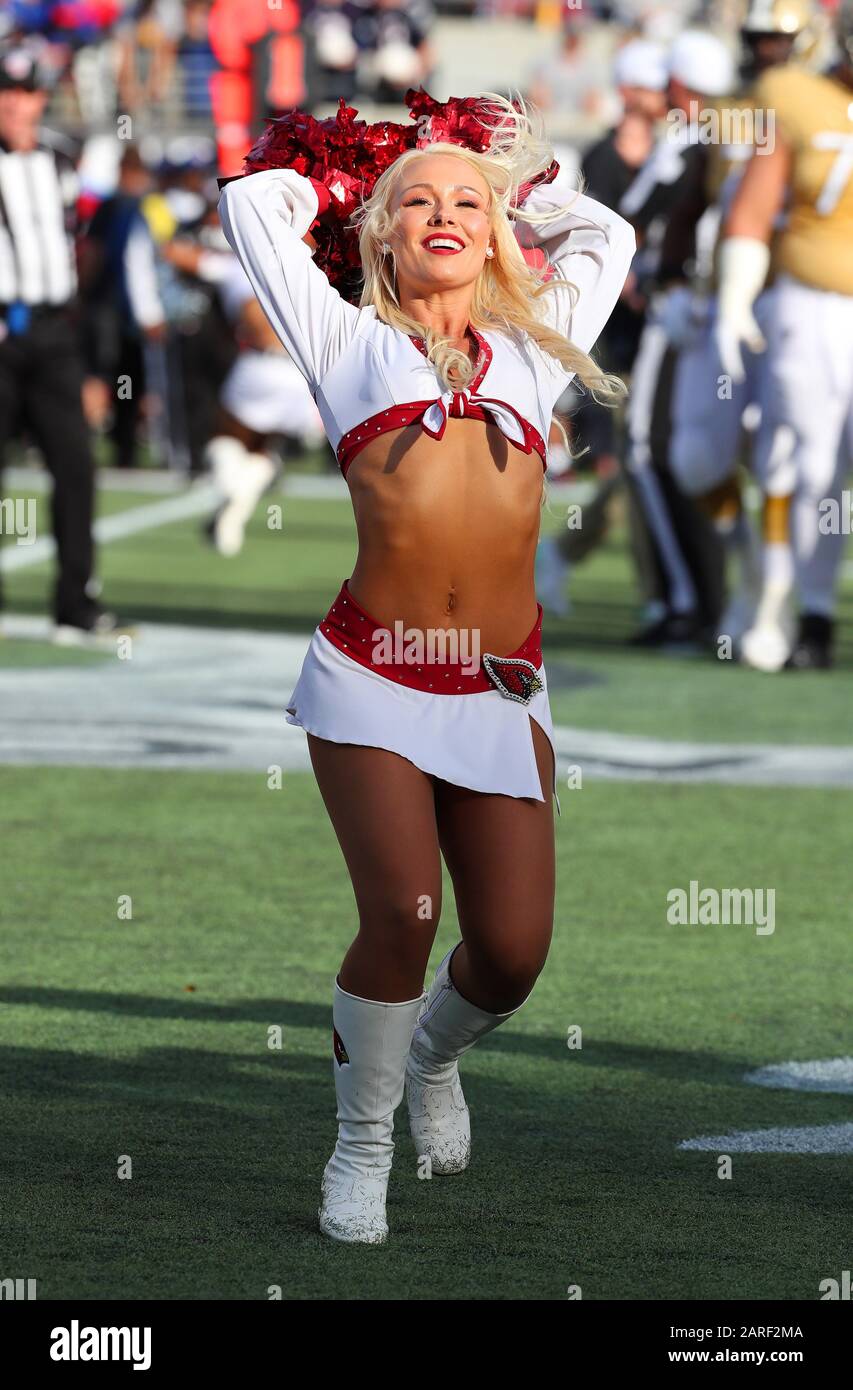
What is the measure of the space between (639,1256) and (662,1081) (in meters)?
1.12

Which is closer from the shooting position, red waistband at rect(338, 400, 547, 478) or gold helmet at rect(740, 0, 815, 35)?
red waistband at rect(338, 400, 547, 478)

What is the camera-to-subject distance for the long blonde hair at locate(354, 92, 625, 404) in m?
4.27

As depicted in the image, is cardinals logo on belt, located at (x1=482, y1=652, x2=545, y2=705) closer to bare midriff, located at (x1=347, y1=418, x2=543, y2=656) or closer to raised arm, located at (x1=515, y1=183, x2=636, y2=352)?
bare midriff, located at (x1=347, y1=418, x2=543, y2=656)

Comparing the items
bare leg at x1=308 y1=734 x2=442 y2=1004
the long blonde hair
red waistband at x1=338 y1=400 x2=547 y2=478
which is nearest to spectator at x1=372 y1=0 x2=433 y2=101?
the long blonde hair

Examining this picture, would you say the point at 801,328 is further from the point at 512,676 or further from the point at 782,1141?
the point at 512,676

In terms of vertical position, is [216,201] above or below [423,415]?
above

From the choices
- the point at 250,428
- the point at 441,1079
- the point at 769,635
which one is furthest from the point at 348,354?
the point at 250,428

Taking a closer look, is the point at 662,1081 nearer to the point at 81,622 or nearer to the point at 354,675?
the point at 354,675

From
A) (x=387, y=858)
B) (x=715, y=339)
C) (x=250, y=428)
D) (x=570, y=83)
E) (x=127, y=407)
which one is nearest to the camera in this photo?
(x=387, y=858)

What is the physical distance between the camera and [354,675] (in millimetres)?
4125

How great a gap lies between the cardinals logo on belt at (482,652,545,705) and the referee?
23.4 feet

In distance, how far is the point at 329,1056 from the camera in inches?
205

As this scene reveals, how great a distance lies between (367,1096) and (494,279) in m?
1.35

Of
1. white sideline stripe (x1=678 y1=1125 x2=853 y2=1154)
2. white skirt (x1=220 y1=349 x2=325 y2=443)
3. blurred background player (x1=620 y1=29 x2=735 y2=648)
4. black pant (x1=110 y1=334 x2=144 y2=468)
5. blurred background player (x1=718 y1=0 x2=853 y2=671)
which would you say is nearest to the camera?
white sideline stripe (x1=678 y1=1125 x2=853 y2=1154)
